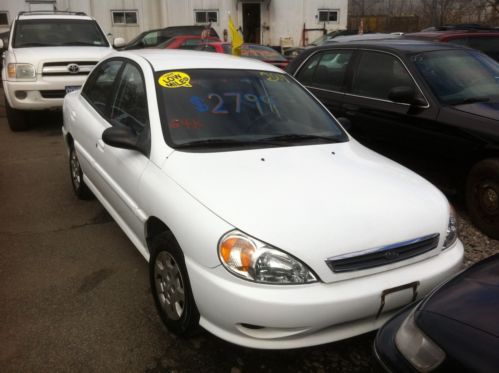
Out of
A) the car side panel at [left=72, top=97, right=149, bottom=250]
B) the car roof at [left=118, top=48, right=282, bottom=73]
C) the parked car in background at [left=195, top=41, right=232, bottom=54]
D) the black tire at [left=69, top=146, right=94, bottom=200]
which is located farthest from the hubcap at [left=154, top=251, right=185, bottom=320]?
the parked car in background at [left=195, top=41, right=232, bottom=54]

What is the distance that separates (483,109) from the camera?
3996 mm

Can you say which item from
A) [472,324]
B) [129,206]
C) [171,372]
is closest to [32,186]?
[129,206]

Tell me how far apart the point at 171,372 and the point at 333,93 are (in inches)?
144

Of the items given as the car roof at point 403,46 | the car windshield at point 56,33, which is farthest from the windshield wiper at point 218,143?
the car windshield at point 56,33

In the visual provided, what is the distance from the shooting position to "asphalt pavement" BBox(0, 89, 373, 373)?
2.45 metres

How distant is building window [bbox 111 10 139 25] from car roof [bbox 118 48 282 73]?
18703 mm

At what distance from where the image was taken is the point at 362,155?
3.12 meters

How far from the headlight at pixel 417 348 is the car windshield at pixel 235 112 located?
4.98 ft

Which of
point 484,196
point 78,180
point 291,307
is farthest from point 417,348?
point 78,180

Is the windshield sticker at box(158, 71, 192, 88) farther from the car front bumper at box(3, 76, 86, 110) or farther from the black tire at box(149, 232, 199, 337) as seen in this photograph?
the car front bumper at box(3, 76, 86, 110)

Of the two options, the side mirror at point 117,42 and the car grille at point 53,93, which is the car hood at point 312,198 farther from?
the side mirror at point 117,42

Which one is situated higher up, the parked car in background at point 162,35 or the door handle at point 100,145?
the parked car in background at point 162,35

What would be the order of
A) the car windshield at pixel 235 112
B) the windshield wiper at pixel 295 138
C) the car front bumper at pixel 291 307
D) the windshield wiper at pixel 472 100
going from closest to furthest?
the car front bumper at pixel 291 307
the car windshield at pixel 235 112
the windshield wiper at pixel 295 138
the windshield wiper at pixel 472 100

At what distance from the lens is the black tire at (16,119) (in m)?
7.62
